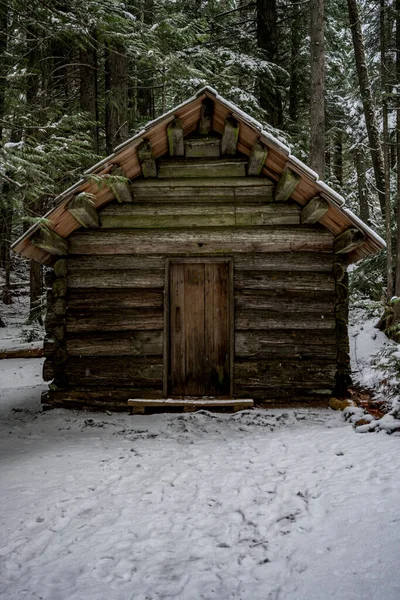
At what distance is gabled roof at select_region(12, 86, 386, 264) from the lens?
5.86 m

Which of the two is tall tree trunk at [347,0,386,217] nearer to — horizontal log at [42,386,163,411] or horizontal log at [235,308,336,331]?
horizontal log at [235,308,336,331]

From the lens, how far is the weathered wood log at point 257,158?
6195 millimetres

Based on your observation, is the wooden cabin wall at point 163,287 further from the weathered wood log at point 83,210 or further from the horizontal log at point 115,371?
the weathered wood log at point 83,210

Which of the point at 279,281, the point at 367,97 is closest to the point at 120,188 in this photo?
the point at 279,281

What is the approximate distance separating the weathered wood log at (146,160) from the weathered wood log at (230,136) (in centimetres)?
117

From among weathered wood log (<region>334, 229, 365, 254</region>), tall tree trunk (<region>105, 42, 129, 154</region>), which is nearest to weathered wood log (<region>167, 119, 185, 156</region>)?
weathered wood log (<region>334, 229, 365, 254</region>)

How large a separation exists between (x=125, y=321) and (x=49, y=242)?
5.74 feet

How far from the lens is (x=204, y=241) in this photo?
277 inches

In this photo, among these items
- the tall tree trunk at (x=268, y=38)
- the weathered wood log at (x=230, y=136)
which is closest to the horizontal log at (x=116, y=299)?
the weathered wood log at (x=230, y=136)

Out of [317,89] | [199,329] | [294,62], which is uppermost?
[294,62]

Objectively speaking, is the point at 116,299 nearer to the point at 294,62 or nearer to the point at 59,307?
the point at 59,307

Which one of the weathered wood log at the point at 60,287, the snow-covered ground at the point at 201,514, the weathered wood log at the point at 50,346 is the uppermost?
the weathered wood log at the point at 60,287

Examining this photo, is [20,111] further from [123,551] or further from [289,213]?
[123,551]

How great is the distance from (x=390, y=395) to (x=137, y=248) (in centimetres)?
483
